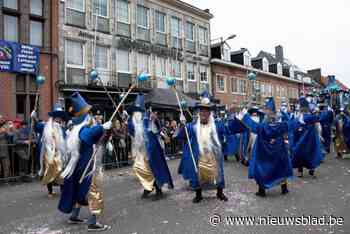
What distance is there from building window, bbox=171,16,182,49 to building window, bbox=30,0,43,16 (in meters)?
10.1

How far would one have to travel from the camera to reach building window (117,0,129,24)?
21.1 m

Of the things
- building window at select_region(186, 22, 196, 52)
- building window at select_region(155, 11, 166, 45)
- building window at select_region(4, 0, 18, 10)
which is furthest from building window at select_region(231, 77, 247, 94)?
building window at select_region(4, 0, 18, 10)

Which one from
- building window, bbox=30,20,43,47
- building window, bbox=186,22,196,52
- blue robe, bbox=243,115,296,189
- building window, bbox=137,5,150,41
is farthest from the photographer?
building window, bbox=186,22,196,52

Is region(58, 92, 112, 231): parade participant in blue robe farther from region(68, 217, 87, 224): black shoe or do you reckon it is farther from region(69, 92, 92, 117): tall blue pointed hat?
region(68, 217, 87, 224): black shoe

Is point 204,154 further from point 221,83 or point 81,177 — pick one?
point 221,83

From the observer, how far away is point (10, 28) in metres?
15.9

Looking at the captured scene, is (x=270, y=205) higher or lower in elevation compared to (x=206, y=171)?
lower

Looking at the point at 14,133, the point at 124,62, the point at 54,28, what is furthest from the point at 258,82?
the point at 14,133

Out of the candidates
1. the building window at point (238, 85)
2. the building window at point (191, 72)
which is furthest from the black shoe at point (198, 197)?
the building window at point (238, 85)

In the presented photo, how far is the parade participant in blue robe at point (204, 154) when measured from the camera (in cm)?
658

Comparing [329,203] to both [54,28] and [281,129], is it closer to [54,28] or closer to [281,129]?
[281,129]

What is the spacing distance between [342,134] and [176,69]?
46.4 feet

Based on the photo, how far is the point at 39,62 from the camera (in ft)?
54.1

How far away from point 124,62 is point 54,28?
499cm
